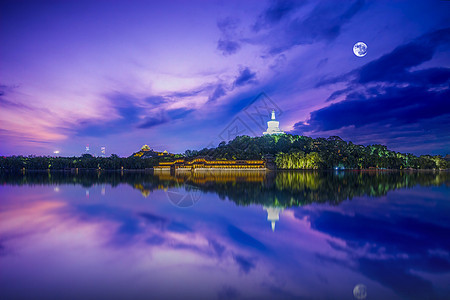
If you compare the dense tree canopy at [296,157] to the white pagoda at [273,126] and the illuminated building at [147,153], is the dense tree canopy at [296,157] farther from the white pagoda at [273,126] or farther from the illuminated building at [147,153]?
the illuminated building at [147,153]

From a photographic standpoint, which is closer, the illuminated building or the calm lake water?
the calm lake water

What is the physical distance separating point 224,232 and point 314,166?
80724 millimetres

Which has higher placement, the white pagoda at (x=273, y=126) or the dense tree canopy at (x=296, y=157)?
the white pagoda at (x=273, y=126)

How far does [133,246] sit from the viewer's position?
356 inches

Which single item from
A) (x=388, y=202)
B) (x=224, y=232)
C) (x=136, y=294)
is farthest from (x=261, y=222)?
(x=388, y=202)

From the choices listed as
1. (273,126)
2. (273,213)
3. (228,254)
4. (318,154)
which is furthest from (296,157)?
(228,254)

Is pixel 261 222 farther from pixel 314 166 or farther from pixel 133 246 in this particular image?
pixel 314 166

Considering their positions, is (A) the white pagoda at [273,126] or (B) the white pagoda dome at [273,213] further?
(A) the white pagoda at [273,126]

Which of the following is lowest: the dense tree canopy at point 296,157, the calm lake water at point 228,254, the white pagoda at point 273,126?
the calm lake water at point 228,254

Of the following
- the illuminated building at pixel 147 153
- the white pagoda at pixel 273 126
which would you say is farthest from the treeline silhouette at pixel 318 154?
the illuminated building at pixel 147 153

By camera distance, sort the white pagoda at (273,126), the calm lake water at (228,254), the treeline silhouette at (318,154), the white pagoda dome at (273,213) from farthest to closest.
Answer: the white pagoda at (273,126), the treeline silhouette at (318,154), the white pagoda dome at (273,213), the calm lake water at (228,254)

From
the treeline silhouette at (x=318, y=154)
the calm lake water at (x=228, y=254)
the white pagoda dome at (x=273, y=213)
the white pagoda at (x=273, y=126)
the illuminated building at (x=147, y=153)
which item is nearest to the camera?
the calm lake water at (x=228, y=254)

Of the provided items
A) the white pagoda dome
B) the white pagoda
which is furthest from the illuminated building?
the white pagoda dome

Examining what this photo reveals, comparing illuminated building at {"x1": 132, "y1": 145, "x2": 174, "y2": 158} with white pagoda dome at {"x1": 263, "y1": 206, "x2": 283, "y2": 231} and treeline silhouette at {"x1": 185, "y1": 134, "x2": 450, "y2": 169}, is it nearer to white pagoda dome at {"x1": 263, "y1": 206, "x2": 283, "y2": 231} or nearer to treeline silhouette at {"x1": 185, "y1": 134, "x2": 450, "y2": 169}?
treeline silhouette at {"x1": 185, "y1": 134, "x2": 450, "y2": 169}
